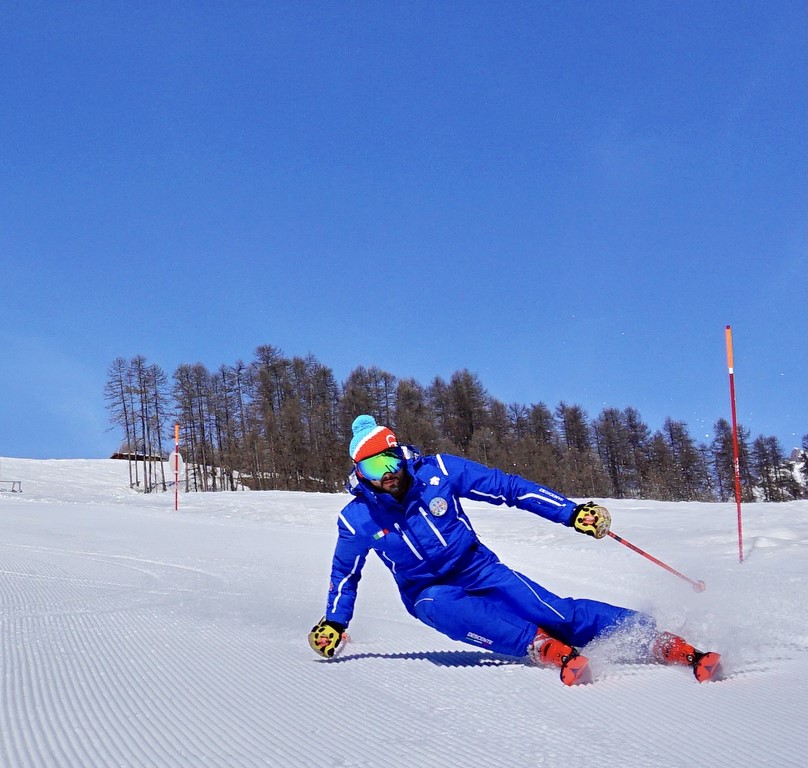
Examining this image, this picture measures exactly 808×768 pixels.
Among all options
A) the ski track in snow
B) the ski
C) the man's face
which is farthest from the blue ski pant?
the man's face

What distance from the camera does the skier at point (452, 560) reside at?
356 cm

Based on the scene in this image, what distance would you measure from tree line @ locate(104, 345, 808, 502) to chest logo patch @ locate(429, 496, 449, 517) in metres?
40.6

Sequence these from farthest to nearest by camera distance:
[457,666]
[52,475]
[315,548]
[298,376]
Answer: [298,376] → [52,475] → [315,548] → [457,666]

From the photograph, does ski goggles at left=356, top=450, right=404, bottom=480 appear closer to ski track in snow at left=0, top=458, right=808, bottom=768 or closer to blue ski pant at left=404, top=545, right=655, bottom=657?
blue ski pant at left=404, top=545, right=655, bottom=657

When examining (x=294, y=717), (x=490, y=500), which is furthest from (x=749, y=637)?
(x=294, y=717)

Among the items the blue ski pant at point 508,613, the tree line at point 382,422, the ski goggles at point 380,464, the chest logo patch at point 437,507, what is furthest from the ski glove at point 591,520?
the tree line at point 382,422

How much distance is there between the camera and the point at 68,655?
3.33 metres

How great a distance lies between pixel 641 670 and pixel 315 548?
27.0 ft

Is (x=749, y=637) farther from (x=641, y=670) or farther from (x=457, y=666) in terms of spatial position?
(x=457, y=666)

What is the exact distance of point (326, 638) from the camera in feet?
12.4

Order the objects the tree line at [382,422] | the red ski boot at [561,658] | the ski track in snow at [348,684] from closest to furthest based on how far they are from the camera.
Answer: the ski track in snow at [348,684] → the red ski boot at [561,658] → the tree line at [382,422]

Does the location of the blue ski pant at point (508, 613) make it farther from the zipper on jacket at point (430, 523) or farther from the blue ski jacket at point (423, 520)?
the zipper on jacket at point (430, 523)

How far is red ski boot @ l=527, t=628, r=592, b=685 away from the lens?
3039mm

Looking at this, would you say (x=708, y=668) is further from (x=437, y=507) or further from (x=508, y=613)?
(x=437, y=507)
